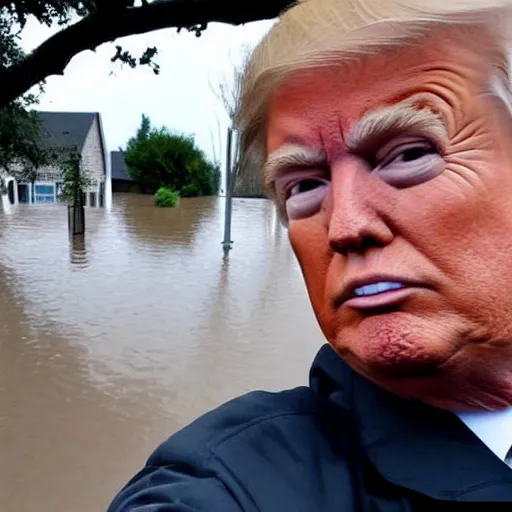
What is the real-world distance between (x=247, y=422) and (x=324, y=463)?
0.35 ft

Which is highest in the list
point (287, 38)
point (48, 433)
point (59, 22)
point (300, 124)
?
point (59, 22)

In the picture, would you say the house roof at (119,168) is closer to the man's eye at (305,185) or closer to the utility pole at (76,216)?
the utility pole at (76,216)

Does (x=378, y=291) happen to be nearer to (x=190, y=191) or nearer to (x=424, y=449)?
(x=424, y=449)

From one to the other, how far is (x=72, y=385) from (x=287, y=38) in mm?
4557

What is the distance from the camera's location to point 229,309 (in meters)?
7.53

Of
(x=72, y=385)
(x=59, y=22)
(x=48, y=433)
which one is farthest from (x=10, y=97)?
(x=48, y=433)

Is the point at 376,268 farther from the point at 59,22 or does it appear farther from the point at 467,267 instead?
the point at 59,22

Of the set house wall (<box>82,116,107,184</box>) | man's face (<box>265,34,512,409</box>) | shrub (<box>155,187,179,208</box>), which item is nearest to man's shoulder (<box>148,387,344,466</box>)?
man's face (<box>265,34,512,409</box>)

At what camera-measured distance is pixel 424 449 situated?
0.80 meters

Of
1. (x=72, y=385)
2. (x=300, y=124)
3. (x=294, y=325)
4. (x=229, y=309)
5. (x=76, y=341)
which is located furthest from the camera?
(x=229, y=309)

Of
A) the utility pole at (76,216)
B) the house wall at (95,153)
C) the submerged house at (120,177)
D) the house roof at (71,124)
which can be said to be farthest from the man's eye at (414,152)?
the submerged house at (120,177)

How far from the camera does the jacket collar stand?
0.75m

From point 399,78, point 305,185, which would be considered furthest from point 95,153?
point 399,78

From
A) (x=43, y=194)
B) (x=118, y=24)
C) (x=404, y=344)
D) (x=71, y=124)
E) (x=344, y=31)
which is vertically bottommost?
(x=43, y=194)
